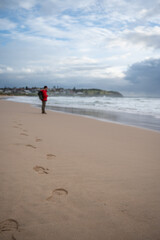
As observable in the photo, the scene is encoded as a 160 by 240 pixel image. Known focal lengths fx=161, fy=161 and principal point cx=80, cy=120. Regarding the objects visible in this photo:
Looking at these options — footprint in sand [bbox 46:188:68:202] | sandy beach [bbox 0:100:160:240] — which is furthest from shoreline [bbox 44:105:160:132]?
footprint in sand [bbox 46:188:68:202]

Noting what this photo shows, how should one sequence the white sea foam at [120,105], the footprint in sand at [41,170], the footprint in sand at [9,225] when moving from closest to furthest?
the footprint in sand at [9,225] < the footprint in sand at [41,170] < the white sea foam at [120,105]

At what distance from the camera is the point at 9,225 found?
1.42 metres

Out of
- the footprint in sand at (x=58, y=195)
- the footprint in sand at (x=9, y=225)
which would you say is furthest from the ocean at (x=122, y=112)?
the footprint in sand at (x=9, y=225)

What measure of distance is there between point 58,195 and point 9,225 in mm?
589

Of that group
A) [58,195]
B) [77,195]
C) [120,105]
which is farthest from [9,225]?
[120,105]

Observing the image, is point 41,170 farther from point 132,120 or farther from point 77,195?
point 132,120

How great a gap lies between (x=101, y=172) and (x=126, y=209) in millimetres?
828

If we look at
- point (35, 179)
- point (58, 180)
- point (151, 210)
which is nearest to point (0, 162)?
point (35, 179)

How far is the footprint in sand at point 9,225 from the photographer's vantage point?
138 cm

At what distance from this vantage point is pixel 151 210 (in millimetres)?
1719

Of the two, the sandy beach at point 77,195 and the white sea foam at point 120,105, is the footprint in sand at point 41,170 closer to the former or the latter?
the sandy beach at point 77,195

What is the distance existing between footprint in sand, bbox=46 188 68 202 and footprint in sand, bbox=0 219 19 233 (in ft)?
1.34

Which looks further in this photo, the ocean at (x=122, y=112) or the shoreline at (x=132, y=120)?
the ocean at (x=122, y=112)

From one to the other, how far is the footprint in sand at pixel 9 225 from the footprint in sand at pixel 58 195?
0.41 m
